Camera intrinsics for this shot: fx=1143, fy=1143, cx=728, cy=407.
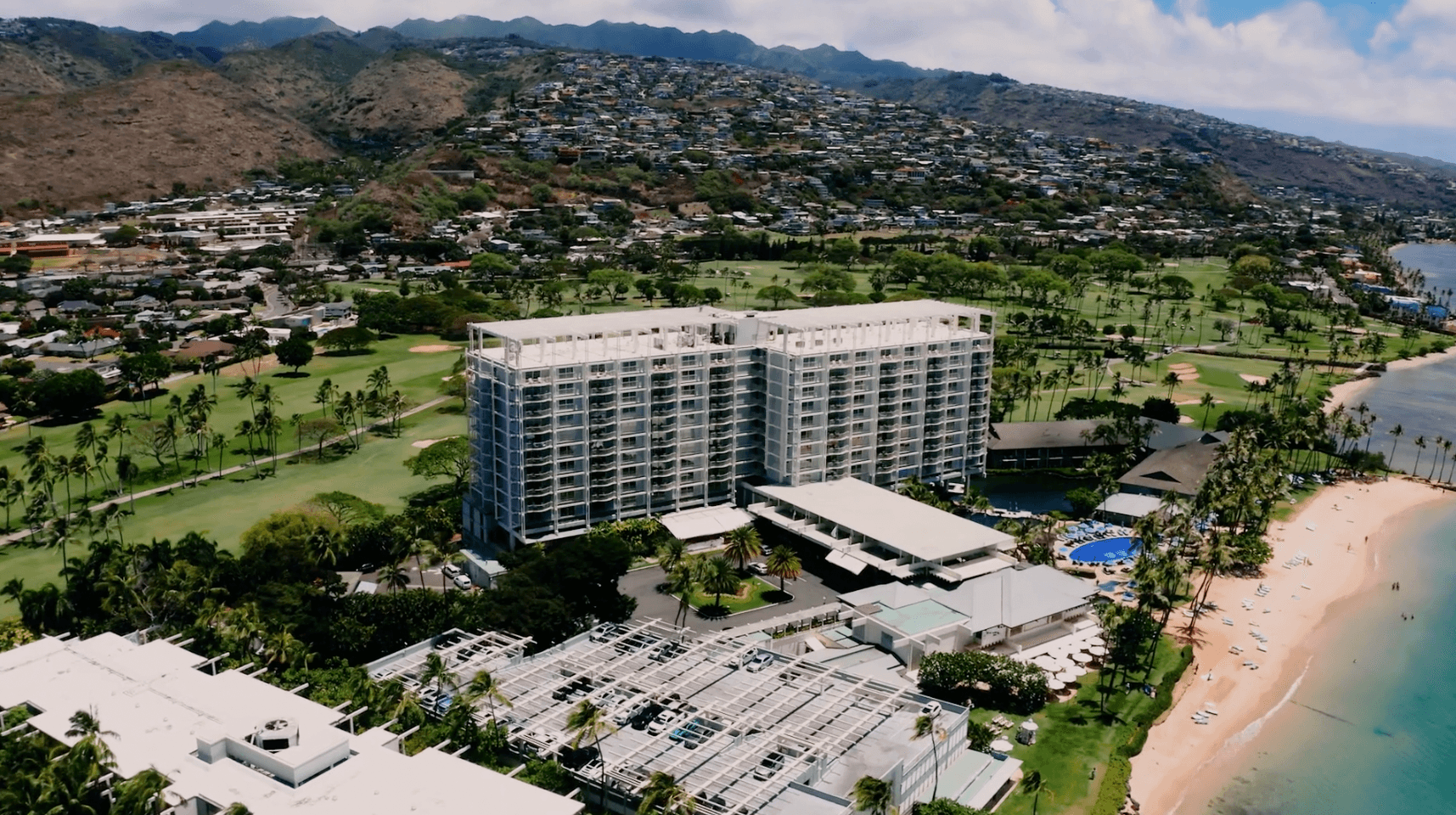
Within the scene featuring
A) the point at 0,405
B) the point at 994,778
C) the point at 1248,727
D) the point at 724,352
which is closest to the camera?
the point at 994,778

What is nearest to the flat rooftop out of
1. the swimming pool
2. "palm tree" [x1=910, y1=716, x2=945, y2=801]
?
the swimming pool

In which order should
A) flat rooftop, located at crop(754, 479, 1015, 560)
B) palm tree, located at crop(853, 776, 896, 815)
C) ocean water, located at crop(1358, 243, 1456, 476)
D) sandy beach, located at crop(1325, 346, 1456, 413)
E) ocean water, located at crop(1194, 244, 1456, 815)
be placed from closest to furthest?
1. palm tree, located at crop(853, 776, 896, 815)
2. ocean water, located at crop(1194, 244, 1456, 815)
3. flat rooftop, located at crop(754, 479, 1015, 560)
4. ocean water, located at crop(1358, 243, 1456, 476)
5. sandy beach, located at crop(1325, 346, 1456, 413)

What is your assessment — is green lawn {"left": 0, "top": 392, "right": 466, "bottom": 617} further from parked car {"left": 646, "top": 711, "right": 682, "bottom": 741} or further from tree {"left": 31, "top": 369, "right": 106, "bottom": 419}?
parked car {"left": 646, "top": 711, "right": 682, "bottom": 741}

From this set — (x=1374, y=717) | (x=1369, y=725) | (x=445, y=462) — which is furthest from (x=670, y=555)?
(x=1374, y=717)

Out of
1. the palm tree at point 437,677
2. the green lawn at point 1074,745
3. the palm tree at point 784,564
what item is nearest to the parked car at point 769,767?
the green lawn at point 1074,745

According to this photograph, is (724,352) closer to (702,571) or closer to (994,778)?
(702,571)

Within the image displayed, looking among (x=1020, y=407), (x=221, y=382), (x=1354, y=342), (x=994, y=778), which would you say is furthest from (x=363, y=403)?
(x=1354, y=342)

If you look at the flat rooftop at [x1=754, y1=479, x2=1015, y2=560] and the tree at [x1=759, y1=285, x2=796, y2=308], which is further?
the tree at [x1=759, y1=285, x2=796, y2=308]
